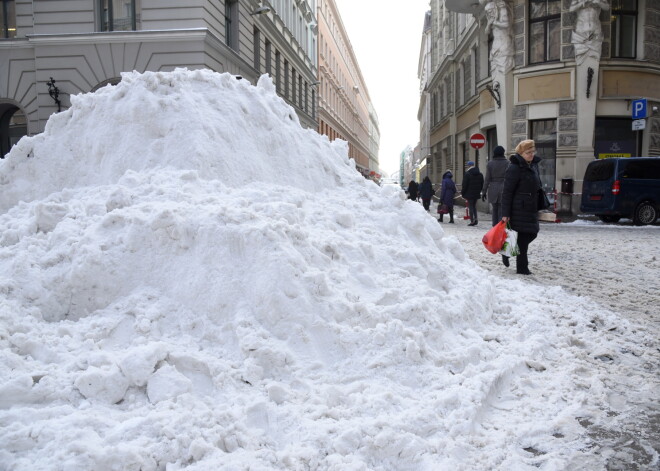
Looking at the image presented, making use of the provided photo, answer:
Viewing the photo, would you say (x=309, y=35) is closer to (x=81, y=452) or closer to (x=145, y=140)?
(x=145, y=140)

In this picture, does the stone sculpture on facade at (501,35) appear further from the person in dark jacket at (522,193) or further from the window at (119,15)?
the person in dark jacket at (522,193)

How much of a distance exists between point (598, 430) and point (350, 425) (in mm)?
1385

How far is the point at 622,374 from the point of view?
11.6ft

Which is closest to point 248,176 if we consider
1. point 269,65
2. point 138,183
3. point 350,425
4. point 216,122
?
point 216,122

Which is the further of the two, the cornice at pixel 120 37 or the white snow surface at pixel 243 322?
the cornice at pixel 120 37

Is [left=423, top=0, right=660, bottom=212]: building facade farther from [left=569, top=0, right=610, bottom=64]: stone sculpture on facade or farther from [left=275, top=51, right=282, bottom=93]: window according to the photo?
[left=275, top=51, right=282, bottom=93]: window

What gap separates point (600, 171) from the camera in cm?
1462

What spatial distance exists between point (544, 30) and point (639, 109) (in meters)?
4.22

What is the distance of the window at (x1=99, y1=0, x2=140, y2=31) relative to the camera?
16516mm

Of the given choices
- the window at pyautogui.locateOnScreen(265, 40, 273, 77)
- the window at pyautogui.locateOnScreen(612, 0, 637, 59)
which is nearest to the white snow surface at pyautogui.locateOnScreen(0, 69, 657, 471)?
the window at pyautogui.locateOnScreen(612, 0, 637, 59)

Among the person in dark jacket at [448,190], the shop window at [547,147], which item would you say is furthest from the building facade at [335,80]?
the person in dark jacket at [448,190]

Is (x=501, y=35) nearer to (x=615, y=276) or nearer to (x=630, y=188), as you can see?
(x=630, y=188)

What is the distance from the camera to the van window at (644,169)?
14.0 meters

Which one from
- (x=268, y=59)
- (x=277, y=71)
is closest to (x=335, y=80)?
(x=277, y=71)
